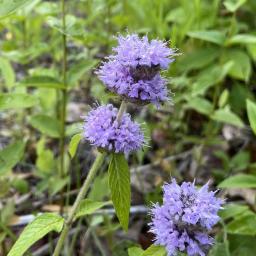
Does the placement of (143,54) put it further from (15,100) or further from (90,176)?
(15,100)

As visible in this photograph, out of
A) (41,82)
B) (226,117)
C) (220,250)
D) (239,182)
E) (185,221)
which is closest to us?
(185,221)

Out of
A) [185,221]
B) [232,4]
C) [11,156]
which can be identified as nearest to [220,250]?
[185,221]

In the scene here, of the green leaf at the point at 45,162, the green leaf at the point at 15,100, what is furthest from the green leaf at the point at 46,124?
the green leaf at the point at 15,100

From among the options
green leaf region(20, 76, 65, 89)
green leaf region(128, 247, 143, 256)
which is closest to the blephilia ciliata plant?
green leaf region(128, 247, 143, 256)

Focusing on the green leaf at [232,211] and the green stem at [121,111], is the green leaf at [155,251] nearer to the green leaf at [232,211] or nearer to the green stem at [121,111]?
the green stem at [121,111]

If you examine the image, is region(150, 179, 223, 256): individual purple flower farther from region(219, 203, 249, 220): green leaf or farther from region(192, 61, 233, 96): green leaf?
region(192, 61, 233, 96): green leaf

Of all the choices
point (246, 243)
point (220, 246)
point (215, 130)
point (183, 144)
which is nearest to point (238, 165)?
point (215, 130)
